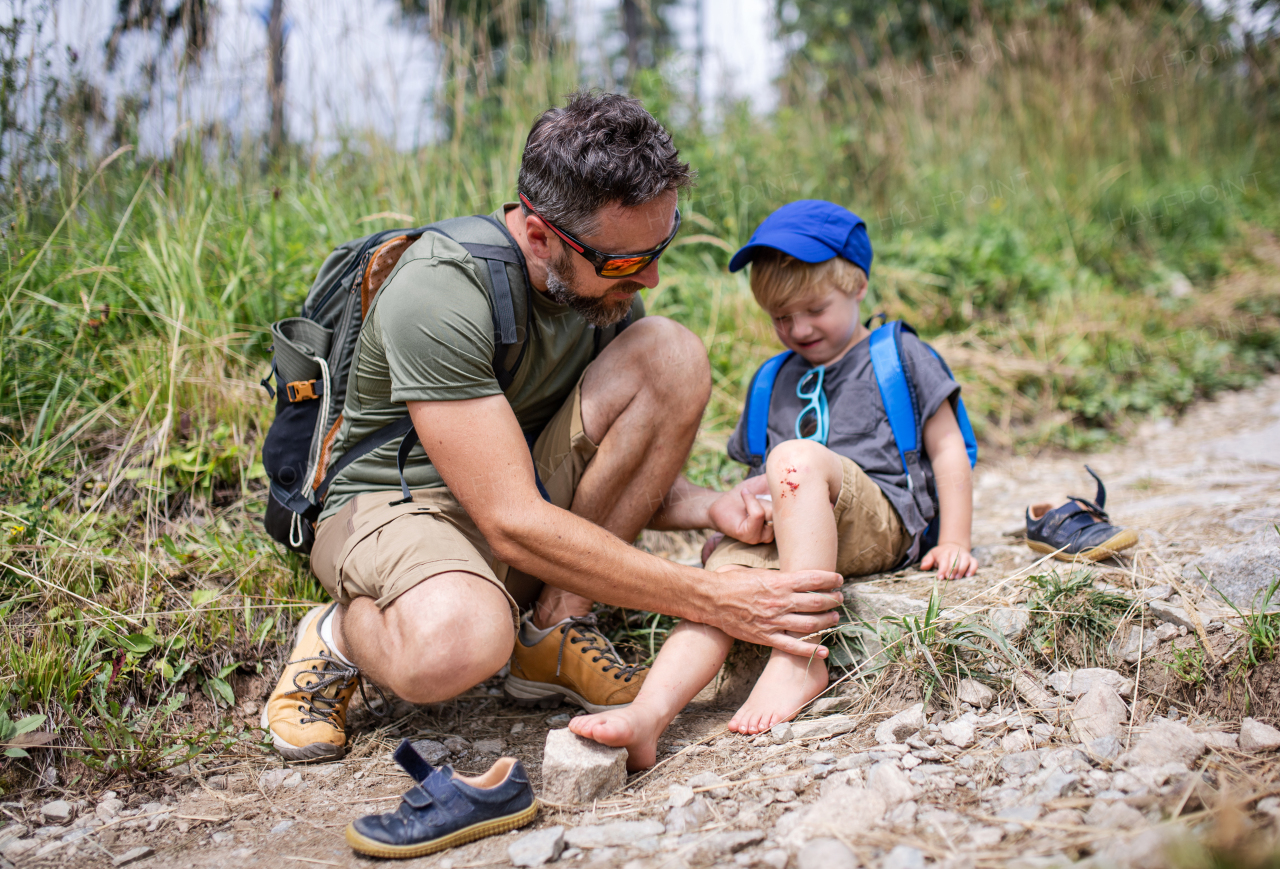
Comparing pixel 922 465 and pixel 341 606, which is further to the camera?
pixel 922 465

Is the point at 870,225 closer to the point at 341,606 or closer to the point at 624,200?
the point at 624,200

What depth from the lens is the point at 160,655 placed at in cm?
213

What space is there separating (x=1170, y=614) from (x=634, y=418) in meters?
1.40

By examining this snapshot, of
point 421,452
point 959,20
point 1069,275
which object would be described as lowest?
point 421,452

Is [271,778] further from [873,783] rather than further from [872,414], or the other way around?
[872,414]

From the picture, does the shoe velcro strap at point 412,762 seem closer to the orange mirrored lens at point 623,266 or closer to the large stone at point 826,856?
the large stone at point 826,856

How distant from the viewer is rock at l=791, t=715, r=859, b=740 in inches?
69.4

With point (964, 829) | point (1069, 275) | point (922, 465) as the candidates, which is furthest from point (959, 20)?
point (964, 829)

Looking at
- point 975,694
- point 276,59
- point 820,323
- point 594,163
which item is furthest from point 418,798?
point 276,59

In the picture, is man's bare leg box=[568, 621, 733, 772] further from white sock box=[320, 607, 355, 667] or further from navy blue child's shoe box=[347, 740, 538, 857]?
white sock box=[320, 607, 355, 667]

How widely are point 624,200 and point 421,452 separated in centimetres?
87

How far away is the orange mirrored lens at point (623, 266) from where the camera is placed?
1.98 metres

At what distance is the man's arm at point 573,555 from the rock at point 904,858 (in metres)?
0.69

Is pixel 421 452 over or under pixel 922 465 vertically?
over
